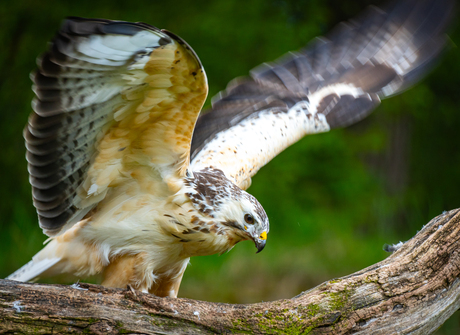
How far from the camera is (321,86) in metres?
5.78

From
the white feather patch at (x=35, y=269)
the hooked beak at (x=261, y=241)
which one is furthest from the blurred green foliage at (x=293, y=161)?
the hooked beak at (x=261, y=241)

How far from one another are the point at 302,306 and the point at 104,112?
1.83 metres

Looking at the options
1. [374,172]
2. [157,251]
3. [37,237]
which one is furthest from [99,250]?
[374,172]

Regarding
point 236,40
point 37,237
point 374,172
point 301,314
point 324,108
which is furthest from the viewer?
point 374,172

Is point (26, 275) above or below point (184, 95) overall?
below

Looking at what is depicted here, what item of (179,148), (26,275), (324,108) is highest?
(179,148)

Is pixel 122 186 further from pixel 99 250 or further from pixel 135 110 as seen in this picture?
pixel 135 110

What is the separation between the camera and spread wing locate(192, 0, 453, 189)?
195 inches

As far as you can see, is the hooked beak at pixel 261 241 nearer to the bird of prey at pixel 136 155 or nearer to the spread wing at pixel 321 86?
the bird of prey at pixel 136 155

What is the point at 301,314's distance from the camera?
300 cm

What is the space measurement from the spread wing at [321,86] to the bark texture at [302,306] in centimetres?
181

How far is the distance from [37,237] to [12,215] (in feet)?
1.87

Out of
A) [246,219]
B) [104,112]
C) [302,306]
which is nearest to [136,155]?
[104,112]

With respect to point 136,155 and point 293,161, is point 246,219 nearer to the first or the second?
point 136,155
